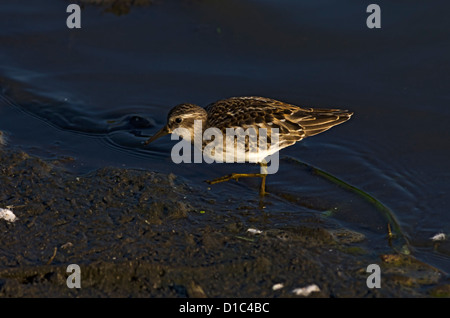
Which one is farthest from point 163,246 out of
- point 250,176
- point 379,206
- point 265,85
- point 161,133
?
point 265,85

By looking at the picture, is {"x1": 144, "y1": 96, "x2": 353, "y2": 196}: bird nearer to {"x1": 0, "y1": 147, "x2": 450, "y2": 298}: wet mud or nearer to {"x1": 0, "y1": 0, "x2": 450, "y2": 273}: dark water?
{"x1": 0, "y1": 0, "x2": 450, "y2": 273}: dark water

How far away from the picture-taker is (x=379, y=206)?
7.01 meters

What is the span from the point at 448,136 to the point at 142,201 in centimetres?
388

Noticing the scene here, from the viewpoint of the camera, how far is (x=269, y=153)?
7.43m

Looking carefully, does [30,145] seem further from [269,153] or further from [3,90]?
[269,153]


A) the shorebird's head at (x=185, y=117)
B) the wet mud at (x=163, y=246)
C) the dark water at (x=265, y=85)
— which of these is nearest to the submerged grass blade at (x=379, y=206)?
the dark water at (x=265, y=85)

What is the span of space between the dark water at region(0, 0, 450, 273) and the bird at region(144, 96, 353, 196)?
1.26 ft

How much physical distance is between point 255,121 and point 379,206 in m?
1.56

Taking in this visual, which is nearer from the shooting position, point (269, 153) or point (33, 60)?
point (269, 153)

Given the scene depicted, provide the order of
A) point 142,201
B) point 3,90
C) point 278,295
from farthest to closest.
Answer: point 3,90 < point 142,201 < point 278,295

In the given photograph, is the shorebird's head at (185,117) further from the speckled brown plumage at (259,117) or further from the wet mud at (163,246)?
the wet mud at (163,246)

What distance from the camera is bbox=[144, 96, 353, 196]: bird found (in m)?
7.28

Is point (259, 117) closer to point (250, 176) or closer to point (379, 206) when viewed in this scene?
point (250, 176)
